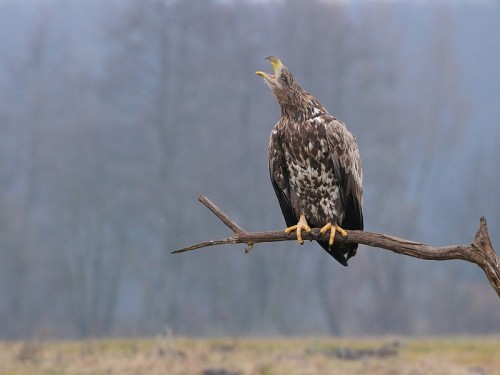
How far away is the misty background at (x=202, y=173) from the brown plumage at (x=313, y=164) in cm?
3285

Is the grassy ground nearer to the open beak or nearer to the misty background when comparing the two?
the open beak

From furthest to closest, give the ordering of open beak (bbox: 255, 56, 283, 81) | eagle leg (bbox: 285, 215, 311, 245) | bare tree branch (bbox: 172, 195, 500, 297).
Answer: eagle leg (bbox: 285, 215, 311, 245) < open beak (bbox: 255, 56, 283, 81) < bare tree branch (bbox: 172, 195, 500, 297)

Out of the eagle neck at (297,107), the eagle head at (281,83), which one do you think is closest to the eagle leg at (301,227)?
the eagle neck at (297,107)

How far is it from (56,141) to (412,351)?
2730 cm

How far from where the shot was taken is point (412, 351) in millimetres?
22672

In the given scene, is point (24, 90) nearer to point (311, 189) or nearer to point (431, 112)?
point (431, 112)

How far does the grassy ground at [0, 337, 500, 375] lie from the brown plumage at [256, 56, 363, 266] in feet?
29.2

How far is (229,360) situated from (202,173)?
84.6ft

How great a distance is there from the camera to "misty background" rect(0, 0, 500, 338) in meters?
43.2

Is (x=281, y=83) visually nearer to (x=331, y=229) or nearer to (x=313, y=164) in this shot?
(x=313, y=164)

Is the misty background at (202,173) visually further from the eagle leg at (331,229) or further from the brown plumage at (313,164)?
the eagle leg at (331,229)

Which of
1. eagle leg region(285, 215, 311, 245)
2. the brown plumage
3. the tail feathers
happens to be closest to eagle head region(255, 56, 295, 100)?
the brown plumage

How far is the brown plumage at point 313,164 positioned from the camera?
25.5 ft

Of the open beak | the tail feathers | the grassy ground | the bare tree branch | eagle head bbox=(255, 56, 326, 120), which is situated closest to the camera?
the bare tree branch
